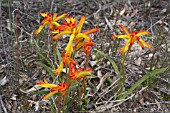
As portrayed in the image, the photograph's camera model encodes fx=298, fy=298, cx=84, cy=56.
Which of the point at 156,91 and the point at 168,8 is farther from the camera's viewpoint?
the point at 168,8

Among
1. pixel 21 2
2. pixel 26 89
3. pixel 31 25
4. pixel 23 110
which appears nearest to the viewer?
pixel 23 110

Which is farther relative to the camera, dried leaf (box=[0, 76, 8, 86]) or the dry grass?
dried leaf (box=[0, 76, 8, 86])

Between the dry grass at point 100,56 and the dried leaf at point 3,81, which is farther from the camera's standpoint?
the dried leaf at point 3,81

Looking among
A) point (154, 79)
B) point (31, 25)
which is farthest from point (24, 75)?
point (154, 79)

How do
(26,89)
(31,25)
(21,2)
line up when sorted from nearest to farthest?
(26,89) < (31,25) < (21,2)

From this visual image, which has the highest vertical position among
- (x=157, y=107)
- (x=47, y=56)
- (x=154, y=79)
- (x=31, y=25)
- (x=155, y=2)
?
(x=155, y=2)

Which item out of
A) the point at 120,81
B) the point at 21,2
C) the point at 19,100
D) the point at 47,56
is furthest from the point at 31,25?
the point at 120,81

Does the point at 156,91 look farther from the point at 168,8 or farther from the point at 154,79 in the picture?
the point at 168,8

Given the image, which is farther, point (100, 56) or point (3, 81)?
point (100, 56)

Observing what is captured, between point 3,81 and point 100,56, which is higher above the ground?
point 100,56

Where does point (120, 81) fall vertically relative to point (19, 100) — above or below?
above
